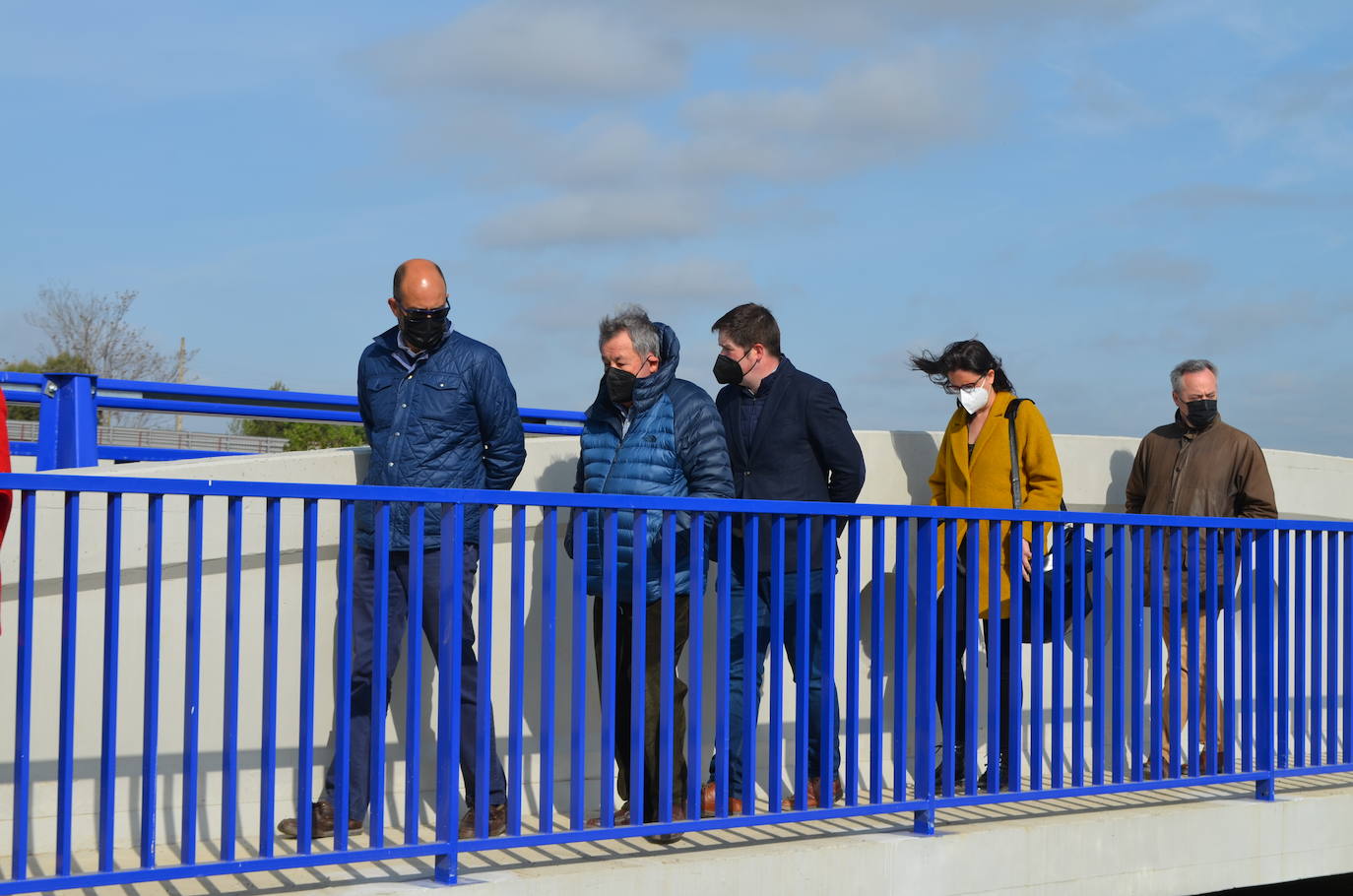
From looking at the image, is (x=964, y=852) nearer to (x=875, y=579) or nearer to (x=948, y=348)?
(x=875, y=579)

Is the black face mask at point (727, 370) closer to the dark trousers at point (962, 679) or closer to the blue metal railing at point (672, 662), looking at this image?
the blue metal railing at point (672, 662)

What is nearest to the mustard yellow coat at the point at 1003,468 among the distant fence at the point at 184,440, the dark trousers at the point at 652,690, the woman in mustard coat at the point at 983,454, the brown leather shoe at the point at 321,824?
the woman in mustard coat at the point at 983,454

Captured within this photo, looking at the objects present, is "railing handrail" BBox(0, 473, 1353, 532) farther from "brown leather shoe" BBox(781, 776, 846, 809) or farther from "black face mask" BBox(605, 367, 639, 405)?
"brown leather shoe" BBox(781, 776, 846, 809)

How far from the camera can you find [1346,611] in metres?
6.11

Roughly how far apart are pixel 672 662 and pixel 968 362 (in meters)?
2.28

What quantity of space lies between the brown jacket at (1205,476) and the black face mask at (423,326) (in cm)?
321

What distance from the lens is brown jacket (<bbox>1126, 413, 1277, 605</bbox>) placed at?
6.31 metres

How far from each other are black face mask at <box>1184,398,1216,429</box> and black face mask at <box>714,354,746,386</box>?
7.46ft

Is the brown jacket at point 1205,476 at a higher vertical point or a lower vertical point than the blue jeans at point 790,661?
higher

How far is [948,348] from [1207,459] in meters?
1.31

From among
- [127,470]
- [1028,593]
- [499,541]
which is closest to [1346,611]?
[1028,593]

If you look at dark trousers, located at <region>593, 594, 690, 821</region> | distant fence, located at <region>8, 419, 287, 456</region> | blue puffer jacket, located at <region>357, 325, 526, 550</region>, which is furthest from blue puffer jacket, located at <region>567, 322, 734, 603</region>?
distant fence, located at <region>8, 419, 287, 456</region>

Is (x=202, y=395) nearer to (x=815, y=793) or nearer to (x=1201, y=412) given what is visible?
(x=815, y=793)

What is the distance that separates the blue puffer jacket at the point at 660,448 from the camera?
4883 mm
